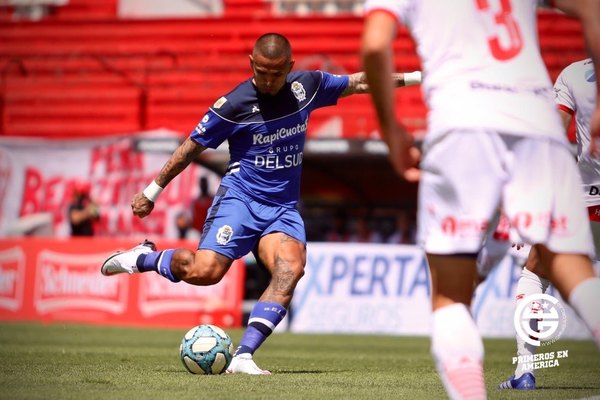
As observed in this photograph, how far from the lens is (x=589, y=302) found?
4492 mm

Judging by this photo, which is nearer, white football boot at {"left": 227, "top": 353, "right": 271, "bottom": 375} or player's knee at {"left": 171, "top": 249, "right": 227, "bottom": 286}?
white football boot at {"left": 227, "top": 353, "right": 271, "bottom": 375}

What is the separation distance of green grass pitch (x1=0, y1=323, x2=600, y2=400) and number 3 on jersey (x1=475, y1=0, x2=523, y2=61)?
2.45m

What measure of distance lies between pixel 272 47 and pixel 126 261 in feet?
7.04

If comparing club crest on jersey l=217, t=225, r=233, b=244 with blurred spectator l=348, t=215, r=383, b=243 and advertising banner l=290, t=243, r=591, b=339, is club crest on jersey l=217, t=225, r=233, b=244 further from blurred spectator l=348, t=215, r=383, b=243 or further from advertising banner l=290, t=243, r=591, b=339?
blurred spectator l=348, t=215, r=383, b=243

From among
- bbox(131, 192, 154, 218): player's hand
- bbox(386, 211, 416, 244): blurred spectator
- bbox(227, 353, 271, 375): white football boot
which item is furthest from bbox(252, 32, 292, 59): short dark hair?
bbox(386, 211, 416, 244): blurred spectator

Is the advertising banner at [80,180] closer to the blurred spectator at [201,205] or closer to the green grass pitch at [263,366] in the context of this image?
the blurred spectator at [201,205]

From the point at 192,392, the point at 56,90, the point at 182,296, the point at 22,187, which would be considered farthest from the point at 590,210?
the point at 56,90

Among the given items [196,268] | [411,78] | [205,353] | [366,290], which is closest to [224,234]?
[196,268]

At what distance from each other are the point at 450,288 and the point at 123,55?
20.0 m

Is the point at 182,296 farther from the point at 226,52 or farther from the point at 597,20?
the point at 597,20

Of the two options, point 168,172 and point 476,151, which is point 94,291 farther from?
point 476,151

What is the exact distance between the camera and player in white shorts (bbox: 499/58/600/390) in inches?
296

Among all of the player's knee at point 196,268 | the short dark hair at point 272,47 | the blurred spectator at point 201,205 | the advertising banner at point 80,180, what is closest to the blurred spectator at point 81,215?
the advertising banner at point 80,180

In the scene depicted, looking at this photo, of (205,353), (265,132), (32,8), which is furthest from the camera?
(32,8)
